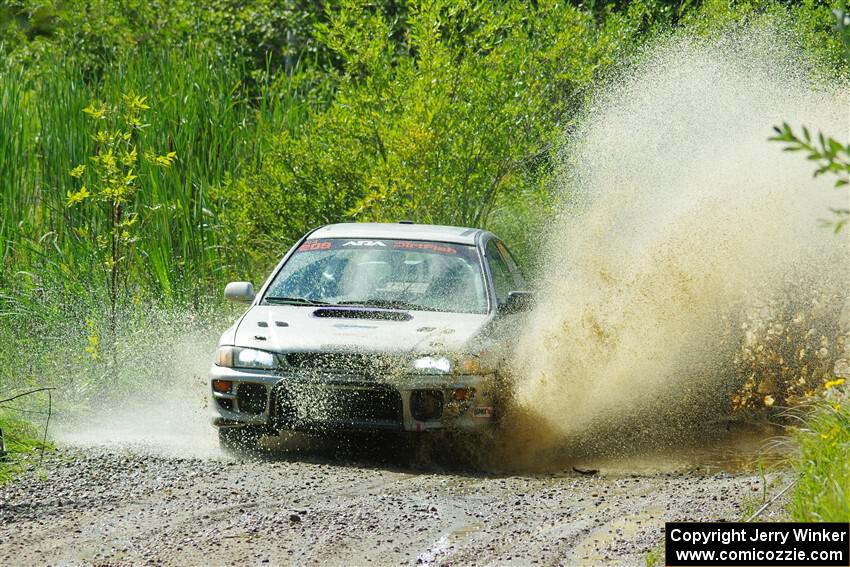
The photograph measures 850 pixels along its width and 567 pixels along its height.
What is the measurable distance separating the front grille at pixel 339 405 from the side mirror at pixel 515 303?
48.8 inches

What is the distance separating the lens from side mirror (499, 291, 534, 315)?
8312 millimetres

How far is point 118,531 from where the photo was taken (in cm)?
584

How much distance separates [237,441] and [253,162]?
5.96 m

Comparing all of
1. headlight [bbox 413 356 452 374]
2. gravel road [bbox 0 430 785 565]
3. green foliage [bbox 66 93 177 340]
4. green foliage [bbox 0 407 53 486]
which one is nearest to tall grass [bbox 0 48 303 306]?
green foliage [bbox 66 93 177 340]

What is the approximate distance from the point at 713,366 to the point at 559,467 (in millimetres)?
2270

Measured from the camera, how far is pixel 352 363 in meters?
7.52

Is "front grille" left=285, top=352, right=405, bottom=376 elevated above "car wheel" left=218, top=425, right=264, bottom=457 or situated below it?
above

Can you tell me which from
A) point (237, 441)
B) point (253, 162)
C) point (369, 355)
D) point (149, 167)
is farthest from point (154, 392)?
point (253, 162)

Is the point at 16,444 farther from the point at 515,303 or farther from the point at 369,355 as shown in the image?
the point at 515,303

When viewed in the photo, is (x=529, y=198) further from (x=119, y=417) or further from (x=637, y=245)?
(x=119, y=417)

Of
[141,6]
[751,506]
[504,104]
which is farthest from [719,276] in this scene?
[141,6]

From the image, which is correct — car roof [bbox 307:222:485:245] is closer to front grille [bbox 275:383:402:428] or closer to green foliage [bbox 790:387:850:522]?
front grille [bbox 275:383:402:428]

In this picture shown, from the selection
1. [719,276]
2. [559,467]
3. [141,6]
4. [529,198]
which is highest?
[141,6]

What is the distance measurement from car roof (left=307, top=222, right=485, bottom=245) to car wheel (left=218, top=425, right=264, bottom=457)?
6.10 feet
